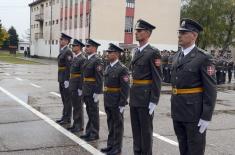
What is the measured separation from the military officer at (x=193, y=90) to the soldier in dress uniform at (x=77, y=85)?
4.09m

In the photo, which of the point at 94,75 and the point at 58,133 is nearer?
the point at 94,75

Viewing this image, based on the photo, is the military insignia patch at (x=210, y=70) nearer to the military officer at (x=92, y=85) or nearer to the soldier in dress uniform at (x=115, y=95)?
the soldier in dress uniform at (x=115, y=95)

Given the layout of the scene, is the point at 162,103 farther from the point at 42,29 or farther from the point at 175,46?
the point at 42,29

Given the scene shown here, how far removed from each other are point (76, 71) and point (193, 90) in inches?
171

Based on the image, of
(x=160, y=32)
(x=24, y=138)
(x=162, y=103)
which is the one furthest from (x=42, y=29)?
(x=24, y=138)

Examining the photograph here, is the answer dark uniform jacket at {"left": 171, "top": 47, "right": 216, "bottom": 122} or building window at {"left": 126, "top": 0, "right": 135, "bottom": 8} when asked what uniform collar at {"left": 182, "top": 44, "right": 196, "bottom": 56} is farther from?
building window at {"left": 126, "top": 0, "right": 135, "bottom": 8}

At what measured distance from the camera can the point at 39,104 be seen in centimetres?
1327

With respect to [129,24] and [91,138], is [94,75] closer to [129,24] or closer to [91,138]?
[91,138]

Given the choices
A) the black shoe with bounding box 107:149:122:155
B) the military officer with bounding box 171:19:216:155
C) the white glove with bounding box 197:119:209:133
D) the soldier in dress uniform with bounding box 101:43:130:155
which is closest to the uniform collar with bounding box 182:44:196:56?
the military officer with bounding box 171:19:216:155

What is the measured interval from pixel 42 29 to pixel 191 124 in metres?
73.3

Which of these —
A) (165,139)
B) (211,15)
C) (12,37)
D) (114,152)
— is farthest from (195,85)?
(12,37)

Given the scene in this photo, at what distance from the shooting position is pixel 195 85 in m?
→ 5.13

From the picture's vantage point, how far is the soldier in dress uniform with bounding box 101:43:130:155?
7203 millimetres

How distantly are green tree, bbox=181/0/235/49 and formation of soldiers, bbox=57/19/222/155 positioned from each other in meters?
50.1
